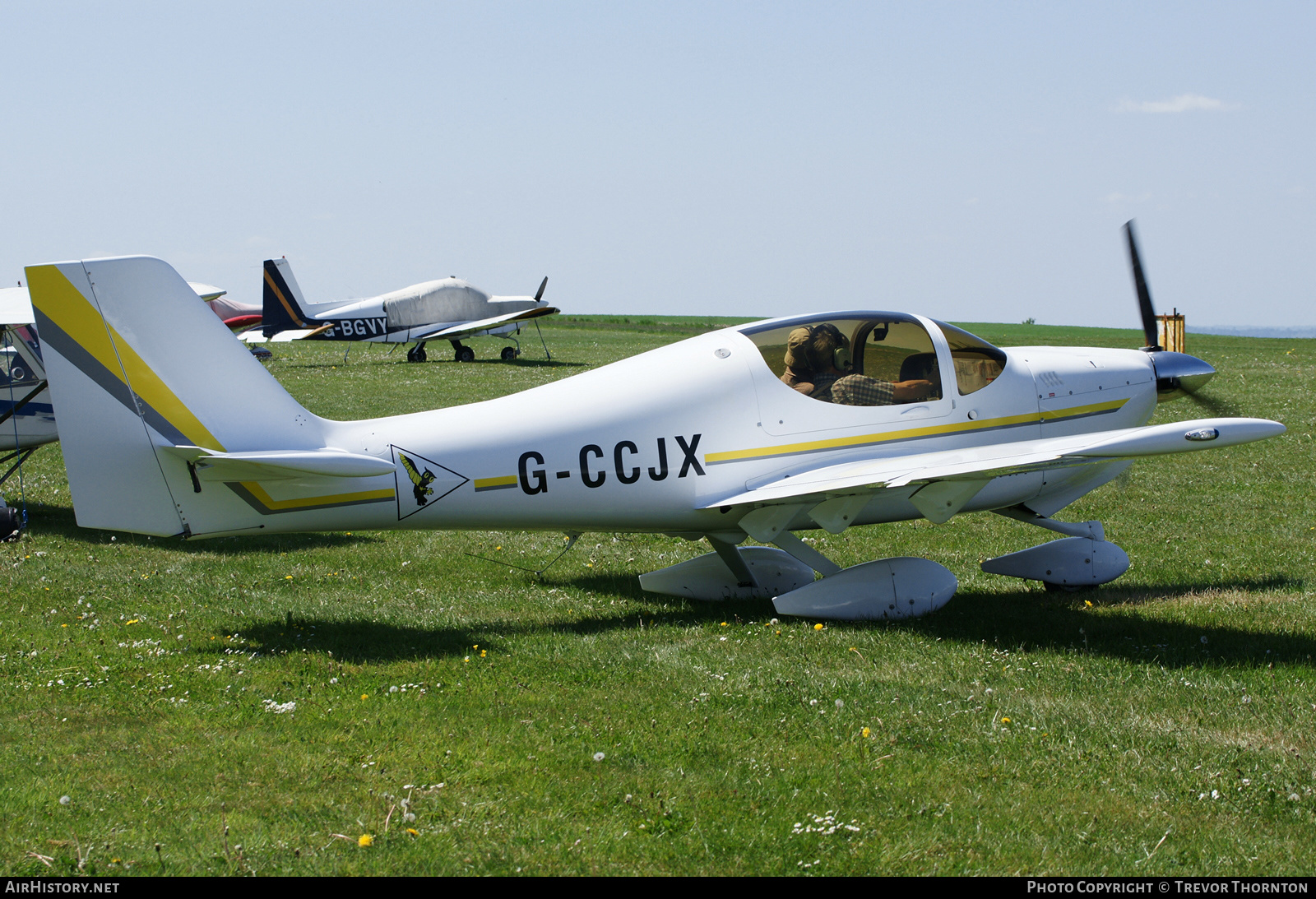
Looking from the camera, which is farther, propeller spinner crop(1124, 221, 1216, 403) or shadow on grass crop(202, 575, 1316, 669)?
propeller spinner crop(1124, 221, 1216, 403)

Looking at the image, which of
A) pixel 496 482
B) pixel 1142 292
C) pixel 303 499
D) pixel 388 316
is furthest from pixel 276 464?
pixel 388 316

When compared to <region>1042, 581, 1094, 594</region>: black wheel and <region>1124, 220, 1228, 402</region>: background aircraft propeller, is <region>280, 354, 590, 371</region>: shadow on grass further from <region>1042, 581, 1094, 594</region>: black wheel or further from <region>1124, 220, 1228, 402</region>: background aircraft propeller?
<region>1042, 581, 1094, 594</region>: black wheel

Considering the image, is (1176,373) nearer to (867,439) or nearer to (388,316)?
(867,439)

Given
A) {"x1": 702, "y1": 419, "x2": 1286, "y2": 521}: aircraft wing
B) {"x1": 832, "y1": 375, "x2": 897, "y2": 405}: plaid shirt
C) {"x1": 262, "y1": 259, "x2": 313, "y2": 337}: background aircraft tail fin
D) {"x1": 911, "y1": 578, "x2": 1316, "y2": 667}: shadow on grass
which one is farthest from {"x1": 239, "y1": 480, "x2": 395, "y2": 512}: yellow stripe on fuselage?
{"x1": 262, "y1": 259, "x2": 313, "y2": 337}: background aircraft tail fin

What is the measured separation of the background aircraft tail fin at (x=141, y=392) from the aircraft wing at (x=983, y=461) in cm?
356

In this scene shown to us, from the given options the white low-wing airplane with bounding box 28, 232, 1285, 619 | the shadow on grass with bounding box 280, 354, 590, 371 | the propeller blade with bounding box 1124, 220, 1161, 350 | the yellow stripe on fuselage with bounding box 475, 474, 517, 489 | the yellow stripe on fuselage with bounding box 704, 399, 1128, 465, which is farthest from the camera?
the shadow on grass with bounding box 280, 354, 590, 371

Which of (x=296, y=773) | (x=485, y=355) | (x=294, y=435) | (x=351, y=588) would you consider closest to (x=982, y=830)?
(x=296, y=773)

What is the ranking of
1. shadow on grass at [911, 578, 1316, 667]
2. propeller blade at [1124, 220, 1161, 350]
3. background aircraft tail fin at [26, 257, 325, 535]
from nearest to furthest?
background aircraft tail fin at [26, 257, 325, 535] → shadow on grass at [911, 578, 1316, 667] → propeller blade at [1124, 220, 1161, 350]

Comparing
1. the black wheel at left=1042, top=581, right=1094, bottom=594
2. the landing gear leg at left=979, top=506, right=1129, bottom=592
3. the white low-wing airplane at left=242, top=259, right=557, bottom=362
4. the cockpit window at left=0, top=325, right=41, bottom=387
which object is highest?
the white low-wing airplane at left=242, top=259, right=557, bottom=362

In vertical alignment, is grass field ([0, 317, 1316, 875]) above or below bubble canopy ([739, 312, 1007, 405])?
below

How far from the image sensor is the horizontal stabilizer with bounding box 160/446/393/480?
707 cm

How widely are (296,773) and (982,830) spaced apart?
322cm

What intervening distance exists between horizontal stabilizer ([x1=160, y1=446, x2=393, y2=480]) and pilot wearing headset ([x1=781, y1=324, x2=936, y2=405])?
10.9 feet

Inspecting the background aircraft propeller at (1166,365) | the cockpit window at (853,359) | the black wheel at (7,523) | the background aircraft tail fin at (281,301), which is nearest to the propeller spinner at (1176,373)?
the background aircraft propeller at (1166,365)
